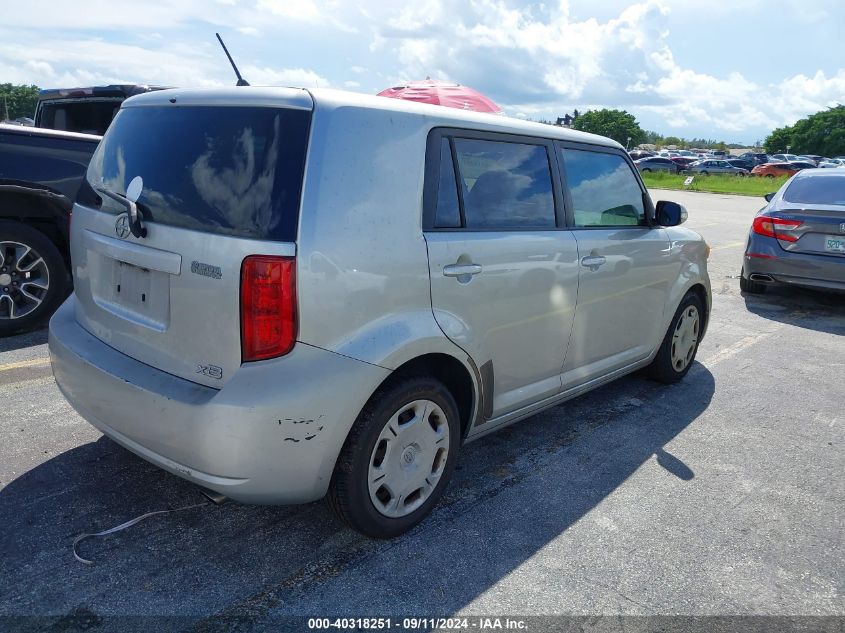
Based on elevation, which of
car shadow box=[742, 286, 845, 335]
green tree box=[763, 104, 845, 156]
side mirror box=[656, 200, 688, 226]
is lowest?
car shadow box=[742, 286, 845, 335]

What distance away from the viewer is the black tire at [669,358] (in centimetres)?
481

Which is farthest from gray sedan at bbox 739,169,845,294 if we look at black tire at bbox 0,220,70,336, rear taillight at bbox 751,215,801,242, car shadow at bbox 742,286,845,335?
black tire at bbox 0,220,70,336

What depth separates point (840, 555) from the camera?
3.01 m

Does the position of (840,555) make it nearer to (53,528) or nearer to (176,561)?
(176,561)

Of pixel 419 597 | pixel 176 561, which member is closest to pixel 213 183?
pixel 176 561

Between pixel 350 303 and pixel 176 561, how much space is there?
1208 mm

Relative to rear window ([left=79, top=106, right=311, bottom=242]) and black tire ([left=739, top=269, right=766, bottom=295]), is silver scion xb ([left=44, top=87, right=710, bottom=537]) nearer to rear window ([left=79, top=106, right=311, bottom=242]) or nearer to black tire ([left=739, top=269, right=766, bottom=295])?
rear window ([left=79, top=106, right=311, bottom=242])

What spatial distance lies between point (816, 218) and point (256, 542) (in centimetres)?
692

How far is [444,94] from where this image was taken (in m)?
10.3

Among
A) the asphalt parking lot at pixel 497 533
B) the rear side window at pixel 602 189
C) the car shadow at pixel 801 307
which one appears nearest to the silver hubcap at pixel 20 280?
the asphalt parking lot at pixel 497 533

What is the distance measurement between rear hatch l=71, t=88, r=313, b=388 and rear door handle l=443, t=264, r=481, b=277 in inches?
29.2

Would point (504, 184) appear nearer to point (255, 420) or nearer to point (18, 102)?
point (255, 420)

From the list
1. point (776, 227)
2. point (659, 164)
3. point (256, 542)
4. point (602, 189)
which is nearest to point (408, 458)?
Result: point (256, 542)

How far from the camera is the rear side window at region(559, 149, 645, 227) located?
379cm
